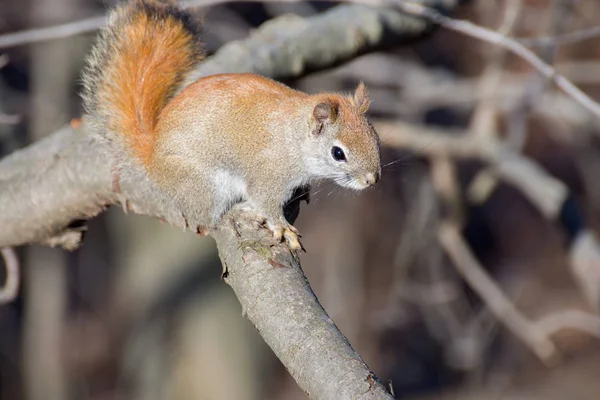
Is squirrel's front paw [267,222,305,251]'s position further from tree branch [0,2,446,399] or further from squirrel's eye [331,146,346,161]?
squirrel's eye [331,146,346,161]

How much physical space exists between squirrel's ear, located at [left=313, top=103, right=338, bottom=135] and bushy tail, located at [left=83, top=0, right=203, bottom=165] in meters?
0.45

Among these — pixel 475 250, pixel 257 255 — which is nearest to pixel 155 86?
pixel 257 255

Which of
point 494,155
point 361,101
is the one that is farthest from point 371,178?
point 494,155

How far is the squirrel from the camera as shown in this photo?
2.25 m

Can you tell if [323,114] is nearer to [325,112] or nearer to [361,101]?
[325,112]

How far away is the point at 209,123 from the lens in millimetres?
2281

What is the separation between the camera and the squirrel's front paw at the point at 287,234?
1946mm

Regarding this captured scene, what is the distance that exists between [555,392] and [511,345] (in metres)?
0.60

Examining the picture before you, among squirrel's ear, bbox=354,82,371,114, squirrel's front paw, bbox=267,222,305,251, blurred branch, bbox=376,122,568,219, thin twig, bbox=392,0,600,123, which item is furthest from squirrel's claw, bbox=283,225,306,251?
blurred branch, bbox=376,122,568,219

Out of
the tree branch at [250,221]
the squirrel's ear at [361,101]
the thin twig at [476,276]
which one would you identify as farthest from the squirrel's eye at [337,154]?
the thin twig at [476,276]

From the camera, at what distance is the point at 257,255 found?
1.80 meters

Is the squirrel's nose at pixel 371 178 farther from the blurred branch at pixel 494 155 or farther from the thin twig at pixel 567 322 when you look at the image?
the thin twig at pixel 567 322

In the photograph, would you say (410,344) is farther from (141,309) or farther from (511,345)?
(141,309)

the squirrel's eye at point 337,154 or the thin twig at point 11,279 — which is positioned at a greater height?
the squirrel's eye at point 337,154
